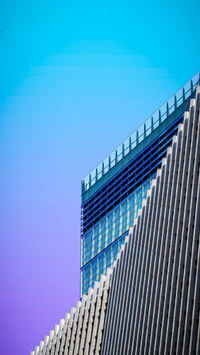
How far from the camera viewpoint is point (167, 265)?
83.9 meters

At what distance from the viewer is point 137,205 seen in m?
157

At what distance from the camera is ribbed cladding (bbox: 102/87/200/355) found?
78.4 meters

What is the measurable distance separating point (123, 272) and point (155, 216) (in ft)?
31.6

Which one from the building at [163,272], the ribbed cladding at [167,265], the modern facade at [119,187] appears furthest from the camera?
the modern facade at [119,187]

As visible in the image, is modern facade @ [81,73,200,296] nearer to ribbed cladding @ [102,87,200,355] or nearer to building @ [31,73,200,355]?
building @ [31,73,200,355]

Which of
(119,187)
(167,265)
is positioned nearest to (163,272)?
(167,265)

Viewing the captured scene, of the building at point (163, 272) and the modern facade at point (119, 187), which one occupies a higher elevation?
the modern facade at point (119, 187)

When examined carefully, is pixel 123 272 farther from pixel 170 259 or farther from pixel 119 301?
pixel 170 259

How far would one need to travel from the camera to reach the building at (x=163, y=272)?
3093 inches

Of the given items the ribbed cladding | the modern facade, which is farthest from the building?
the modern facade

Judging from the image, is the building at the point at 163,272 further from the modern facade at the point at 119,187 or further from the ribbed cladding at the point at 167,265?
the modern facade at the point at 119,187

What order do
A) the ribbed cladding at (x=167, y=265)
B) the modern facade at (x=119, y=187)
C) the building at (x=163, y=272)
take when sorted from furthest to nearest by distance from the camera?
1. the modern facade at (x=119, y=187)
2. the building at (x=163, y=272)
3. the ribbed cladding at (x=167, y=265)

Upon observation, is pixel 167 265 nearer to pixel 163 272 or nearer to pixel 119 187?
pixel 163 272

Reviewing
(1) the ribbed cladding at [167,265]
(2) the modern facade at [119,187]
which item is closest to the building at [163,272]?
Result: (1) the ribbed cladding at [167,265]
